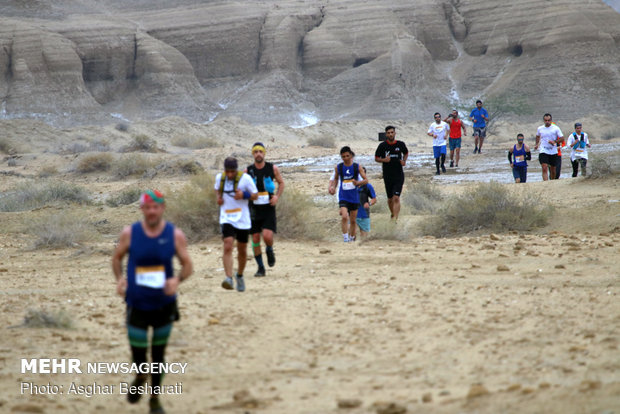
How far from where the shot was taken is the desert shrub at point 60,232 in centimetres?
1533

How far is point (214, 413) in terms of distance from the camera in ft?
19.0

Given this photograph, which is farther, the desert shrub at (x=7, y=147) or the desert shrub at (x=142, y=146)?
the desert shrub at (x=7, y=147)

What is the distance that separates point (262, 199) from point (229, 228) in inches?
36.5

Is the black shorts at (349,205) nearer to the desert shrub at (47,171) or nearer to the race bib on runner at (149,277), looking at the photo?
the race bib on runner at (149,277)

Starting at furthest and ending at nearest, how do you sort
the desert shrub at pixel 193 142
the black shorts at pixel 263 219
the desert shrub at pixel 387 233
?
1. the desert shrub at pixel 193 142
2. the desert shrub at pixel 387 233
3. the black shorts at pixel 263 219

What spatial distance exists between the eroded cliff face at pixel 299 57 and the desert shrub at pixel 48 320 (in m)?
54.7

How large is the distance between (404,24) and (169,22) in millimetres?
21888

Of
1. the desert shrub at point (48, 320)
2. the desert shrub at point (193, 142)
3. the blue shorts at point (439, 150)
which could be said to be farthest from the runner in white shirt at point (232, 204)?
the desert shrub at point (193, 142)

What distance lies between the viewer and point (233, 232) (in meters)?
10.0

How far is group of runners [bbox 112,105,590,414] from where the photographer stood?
5711 millimetres

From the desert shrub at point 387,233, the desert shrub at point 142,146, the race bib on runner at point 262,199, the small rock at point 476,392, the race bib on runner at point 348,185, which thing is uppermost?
the desert shrub at point 142,146

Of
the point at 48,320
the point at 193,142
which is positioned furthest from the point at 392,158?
the point at 193,142

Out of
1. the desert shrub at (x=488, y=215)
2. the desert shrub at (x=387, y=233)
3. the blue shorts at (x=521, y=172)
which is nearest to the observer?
the desert shrub at (x=387, y=233)

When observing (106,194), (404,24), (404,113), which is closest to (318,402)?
(106,194)
